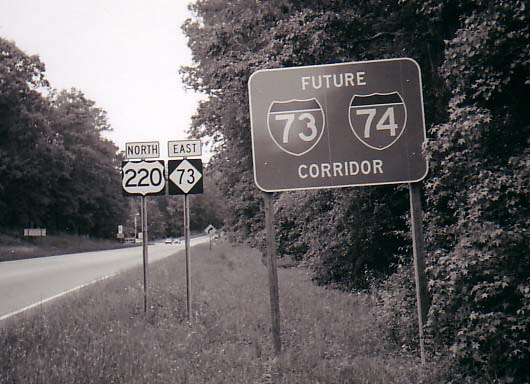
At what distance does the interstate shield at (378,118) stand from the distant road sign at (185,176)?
3484 millimetres

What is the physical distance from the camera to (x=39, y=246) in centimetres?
4356

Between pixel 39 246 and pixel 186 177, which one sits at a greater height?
pixel 186 177

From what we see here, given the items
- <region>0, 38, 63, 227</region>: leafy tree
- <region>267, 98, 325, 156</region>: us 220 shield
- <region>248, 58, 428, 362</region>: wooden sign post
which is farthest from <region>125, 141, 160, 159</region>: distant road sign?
<region>0, 38, 63, 227</region>: leafy tree

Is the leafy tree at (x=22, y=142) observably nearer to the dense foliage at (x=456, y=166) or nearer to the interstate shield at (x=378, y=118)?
the dense foliage at (x=456, y=166)

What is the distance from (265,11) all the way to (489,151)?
6.03 meters

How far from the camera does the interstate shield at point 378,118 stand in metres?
6.24

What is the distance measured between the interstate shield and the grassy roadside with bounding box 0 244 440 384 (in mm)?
2560

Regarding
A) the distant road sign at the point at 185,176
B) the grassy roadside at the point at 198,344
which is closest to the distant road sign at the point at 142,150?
the distant road sign at the point at 185,176

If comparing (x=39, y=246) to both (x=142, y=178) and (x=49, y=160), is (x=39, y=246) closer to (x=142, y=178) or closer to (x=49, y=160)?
(x=49, y=160)

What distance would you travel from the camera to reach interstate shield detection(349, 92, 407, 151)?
20.5 ft

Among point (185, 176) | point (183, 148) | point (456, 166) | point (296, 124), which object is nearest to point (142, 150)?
point (183, 148)

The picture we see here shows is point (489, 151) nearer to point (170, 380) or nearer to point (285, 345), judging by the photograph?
point (285, 345)

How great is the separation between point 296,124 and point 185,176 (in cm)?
320

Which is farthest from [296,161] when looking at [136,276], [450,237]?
[136,276]
